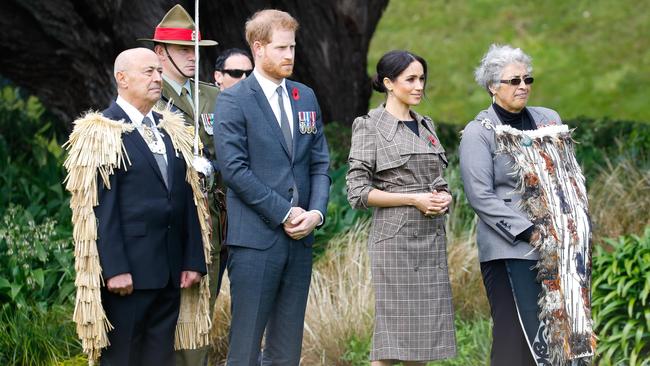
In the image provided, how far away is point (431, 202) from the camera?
5812 mm

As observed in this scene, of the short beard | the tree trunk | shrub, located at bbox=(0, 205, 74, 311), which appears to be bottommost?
shrub, located at bbox=(0, 205, 74, 311)

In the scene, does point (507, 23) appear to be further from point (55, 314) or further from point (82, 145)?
point (82, 145)

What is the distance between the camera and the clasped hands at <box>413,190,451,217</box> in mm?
5812

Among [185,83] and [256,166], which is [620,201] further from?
[256,166]

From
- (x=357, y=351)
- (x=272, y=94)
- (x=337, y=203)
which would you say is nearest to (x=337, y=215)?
(x=337, y=203)

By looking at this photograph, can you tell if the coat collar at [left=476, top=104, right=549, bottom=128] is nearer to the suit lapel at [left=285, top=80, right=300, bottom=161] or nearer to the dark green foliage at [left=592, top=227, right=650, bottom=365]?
the suit lapel at [left=285, top=80, right=300, bottom=161]

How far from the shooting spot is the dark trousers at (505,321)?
5.75 meters

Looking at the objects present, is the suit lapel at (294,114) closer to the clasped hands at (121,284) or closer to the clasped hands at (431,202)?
the clasped hands at (431,202)

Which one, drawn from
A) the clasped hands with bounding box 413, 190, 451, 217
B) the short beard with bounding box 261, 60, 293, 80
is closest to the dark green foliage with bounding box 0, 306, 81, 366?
the short beard with bounding box 261, 60, 293, 80

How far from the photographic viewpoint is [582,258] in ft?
18.9

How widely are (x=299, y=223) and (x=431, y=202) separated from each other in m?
0.74

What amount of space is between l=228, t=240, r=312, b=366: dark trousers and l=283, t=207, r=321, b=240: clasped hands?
77 mm

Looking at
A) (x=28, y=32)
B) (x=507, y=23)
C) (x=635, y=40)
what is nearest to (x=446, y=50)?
(x=507, y=23)

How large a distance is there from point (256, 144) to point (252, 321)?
881mm
